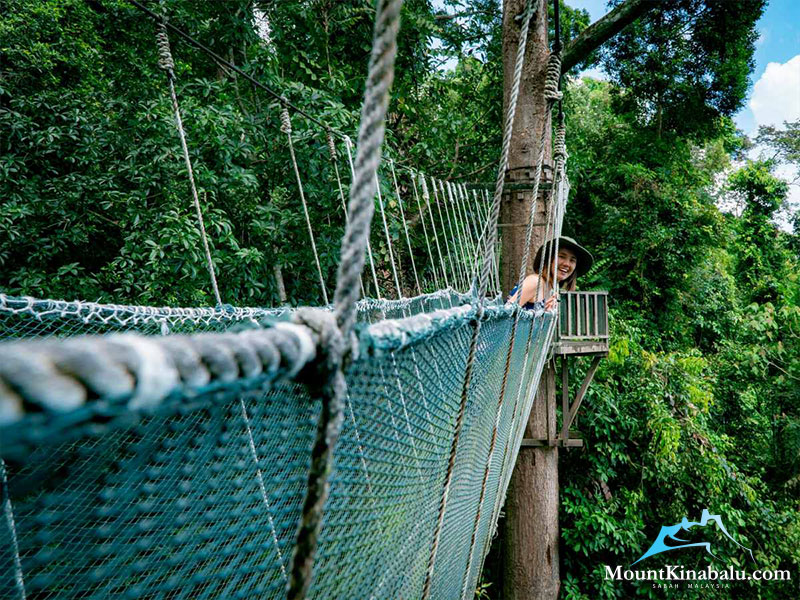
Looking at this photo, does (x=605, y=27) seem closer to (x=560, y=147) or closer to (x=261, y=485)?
(x=560, y=147)

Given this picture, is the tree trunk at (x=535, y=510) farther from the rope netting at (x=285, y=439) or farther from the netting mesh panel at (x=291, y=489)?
the netting mesh panel at (x=291, y=489)

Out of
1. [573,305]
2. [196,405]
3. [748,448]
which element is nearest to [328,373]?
[196,405]

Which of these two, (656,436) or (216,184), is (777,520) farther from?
(216,184)

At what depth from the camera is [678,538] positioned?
4516 millimetres

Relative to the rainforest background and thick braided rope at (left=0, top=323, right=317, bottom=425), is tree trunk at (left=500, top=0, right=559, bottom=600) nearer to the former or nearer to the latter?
the rainforest background

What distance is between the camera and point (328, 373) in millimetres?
310

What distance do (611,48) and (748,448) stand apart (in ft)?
19.4

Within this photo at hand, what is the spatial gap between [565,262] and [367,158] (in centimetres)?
248

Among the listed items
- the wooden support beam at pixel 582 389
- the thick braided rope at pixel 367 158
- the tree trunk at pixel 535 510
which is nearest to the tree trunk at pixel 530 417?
the tree trunk at pixel 535 510

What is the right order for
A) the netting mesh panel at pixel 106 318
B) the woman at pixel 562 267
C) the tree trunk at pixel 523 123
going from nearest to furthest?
the netting mesh panel at pixel 106 318, the woman at pixel 562 267, the tree trunk at pixel 523 123

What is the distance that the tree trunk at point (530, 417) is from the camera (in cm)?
272

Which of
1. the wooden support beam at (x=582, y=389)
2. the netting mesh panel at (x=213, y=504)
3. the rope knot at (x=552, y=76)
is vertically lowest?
the wooden support beam at (x=582, y=389)

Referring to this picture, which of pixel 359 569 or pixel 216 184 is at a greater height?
pixel 216 184

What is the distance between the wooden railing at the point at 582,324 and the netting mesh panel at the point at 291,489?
225cm
